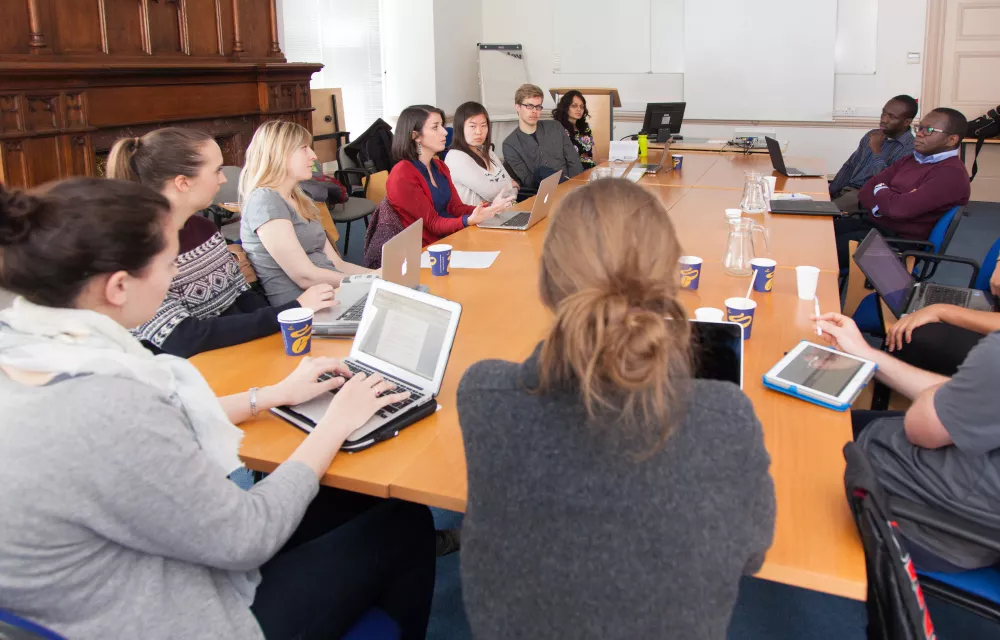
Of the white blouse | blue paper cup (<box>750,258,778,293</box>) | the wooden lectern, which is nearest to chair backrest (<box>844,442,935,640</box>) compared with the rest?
blue paper cup (<box>750,258,778,293</box>)

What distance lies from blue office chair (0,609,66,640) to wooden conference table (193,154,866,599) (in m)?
0.49

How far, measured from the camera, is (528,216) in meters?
3.43

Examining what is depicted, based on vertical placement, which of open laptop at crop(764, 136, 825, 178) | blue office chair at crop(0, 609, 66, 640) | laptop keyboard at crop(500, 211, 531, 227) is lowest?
blue office chair at crop(0, 609, 66, 640)

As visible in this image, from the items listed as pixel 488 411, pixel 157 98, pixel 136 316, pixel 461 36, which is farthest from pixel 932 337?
pixel 461 36

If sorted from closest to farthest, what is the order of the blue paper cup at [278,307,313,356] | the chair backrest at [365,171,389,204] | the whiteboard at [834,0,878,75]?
1. the blue paper cup at [278,307,313,356]
2. the chair backrest at [365,171,389,204]
3. the whiteboard at [834,0,878,75]

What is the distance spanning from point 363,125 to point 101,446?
6.48 metres

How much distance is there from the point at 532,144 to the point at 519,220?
1.92 meters

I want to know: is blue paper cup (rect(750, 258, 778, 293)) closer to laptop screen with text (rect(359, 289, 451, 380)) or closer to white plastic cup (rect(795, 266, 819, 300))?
white plastic cup (rect(795, 266, 819, 300))

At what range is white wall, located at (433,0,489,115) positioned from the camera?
7.41 meters

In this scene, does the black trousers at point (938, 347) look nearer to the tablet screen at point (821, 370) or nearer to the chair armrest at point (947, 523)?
the tablet screen at point (821, 370)

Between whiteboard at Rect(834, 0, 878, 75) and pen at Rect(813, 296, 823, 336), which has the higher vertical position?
whiteboard at Rect(834, 0, 878, 75)

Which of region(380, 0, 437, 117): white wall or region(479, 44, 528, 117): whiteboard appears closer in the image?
region(380, 0, 437, 117): white wall

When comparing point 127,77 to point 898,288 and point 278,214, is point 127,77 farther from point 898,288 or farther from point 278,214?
point 898,288

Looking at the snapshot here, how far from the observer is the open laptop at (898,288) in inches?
102
